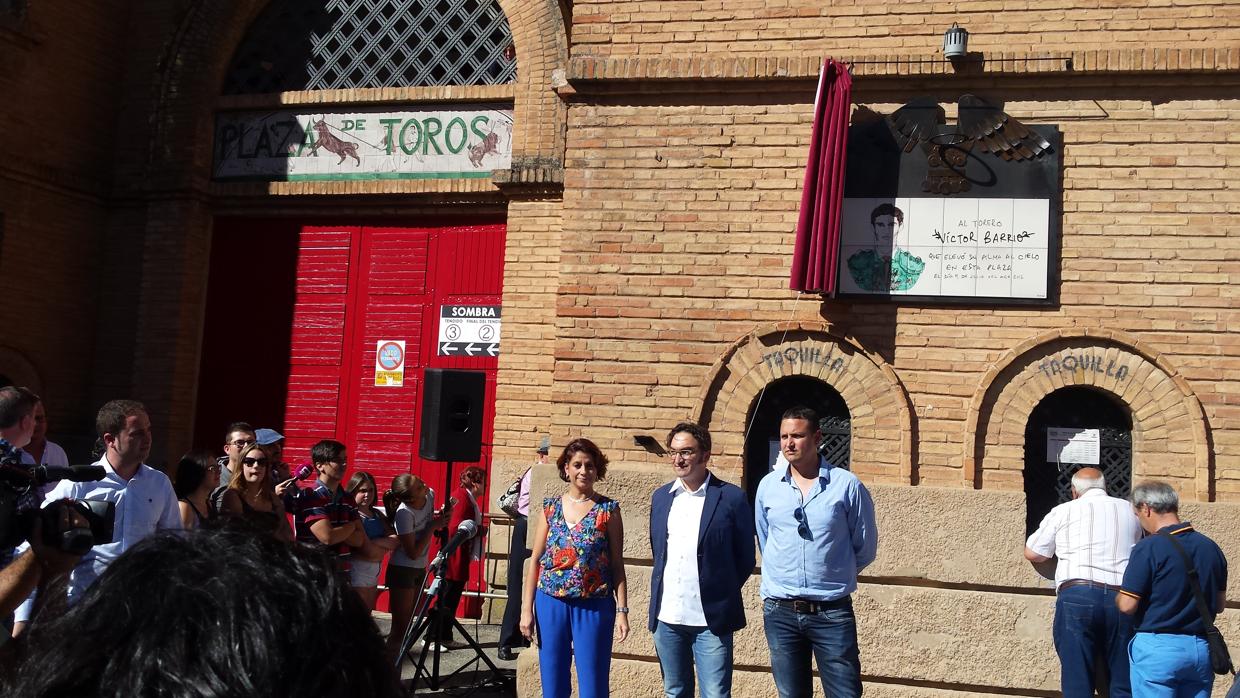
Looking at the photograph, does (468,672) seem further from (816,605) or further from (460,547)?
(816,605)

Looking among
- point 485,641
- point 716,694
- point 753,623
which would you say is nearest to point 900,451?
point 753,623

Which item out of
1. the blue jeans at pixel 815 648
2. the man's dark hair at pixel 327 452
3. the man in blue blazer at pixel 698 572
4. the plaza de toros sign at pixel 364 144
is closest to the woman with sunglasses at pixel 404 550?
the man's dark hair at pixel 327 452

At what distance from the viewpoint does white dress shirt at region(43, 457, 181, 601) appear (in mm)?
4680

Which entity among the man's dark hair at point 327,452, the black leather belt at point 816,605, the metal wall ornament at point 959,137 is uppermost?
the metal wall ornament at point 959,137

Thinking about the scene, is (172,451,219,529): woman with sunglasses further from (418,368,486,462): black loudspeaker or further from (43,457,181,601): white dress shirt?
(418,368,486,462): black loudspeaker

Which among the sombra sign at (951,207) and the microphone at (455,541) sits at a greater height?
the sombra sign at (951,207)

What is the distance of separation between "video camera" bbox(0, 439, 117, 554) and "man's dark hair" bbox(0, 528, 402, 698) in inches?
118

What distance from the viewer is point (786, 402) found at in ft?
26.8

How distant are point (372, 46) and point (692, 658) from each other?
8111mm

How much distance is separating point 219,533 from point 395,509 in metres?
7.61

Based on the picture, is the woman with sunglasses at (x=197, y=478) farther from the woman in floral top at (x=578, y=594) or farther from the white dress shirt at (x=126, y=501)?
the woman in floral top at (x=578, y=594)

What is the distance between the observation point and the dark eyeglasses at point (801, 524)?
5.68 meters

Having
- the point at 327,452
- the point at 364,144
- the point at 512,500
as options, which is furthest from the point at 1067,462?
the point at 364,144

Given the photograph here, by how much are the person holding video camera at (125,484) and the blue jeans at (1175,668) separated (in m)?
4.74
